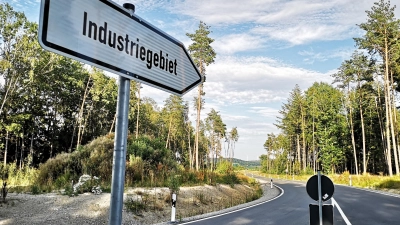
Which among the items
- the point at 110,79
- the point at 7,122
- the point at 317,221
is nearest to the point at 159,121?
the point at 110,79

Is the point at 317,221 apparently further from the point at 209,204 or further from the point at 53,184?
the point at 53,184

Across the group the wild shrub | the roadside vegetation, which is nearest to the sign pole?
the roadside vegetation

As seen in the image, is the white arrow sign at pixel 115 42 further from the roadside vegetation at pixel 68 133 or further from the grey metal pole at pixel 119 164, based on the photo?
the roadside vegetation at pixel 68 133

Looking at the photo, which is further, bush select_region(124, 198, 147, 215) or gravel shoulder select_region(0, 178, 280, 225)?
bush select_region(124, 198, 147, 215)

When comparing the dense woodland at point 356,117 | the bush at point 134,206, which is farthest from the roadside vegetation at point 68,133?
the dense woodland at point 356,117

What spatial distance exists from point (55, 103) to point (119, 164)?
152 ft

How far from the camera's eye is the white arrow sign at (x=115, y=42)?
1179 mm

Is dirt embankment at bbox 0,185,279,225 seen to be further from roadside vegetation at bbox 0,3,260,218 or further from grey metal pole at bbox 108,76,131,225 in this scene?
grey metal pole at bbox 108,76,131,225

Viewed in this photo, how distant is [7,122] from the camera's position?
1214 inches

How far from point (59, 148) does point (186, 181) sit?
30911mm

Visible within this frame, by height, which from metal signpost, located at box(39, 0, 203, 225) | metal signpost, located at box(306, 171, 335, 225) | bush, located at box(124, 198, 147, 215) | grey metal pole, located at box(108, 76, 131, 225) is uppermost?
metal signpost, located at box(39, 0, 203, 225)

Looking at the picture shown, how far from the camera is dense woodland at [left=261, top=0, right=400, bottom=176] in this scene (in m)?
32.1

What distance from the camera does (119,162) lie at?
4.42 ft

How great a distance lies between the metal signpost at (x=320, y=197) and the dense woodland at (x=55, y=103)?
12966 millimetres
